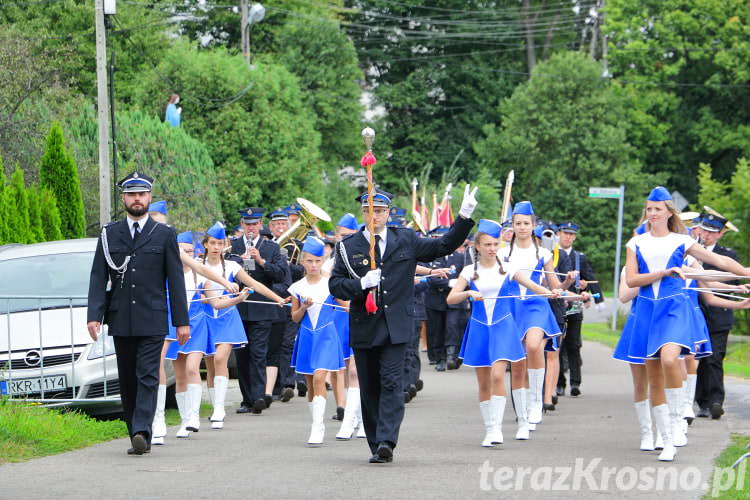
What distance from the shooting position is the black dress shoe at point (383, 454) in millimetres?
9930

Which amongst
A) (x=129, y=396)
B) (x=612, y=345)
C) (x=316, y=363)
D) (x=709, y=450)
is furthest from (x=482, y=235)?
(x=612, y=345)

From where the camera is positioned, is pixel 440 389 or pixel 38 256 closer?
pixel 38 256

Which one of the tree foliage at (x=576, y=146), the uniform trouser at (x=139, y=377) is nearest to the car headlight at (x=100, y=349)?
the uniform trouser at (x=139, y=377)

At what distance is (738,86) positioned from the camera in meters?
56.7

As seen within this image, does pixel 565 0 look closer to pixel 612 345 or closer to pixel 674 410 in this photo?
pixel 612 345

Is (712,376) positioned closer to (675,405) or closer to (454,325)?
(675,405)

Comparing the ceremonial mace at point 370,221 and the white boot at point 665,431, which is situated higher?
the ceremonial mace at point 370,221

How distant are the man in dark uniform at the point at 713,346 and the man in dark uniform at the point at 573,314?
6.86 feet

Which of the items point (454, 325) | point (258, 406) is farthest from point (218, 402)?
point (454, 325)

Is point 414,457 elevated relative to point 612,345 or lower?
elevated

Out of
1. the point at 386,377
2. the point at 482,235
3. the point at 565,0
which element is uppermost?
the point at 565,0

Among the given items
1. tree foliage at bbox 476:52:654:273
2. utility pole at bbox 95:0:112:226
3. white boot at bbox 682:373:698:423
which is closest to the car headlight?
white boot at bbox 682:373:698:423

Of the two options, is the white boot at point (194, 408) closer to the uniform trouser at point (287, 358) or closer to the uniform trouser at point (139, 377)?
the uniform trouser at point (139, 377)

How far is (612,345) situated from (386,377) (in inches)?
628
